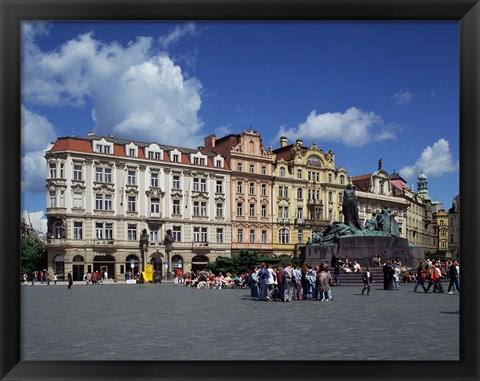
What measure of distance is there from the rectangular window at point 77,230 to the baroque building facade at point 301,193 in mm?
22021

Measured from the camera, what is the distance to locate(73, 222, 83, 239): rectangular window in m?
50.8

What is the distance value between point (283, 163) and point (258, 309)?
5113cm

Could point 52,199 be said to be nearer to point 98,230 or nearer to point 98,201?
point 98,201

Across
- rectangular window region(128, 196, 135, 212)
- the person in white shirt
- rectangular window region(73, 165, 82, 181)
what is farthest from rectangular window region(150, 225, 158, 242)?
the person in white shirt

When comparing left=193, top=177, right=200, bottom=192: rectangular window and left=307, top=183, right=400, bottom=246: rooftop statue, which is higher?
left=193, top=177, right=200, bottom=192: rectangular window

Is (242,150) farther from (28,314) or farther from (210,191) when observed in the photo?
(28,314)

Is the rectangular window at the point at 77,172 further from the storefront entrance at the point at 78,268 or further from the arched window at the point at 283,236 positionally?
the arched window at the point at 283,236

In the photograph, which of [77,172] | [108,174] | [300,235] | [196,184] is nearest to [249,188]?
[196,184]

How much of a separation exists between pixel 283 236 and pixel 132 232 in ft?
60.4

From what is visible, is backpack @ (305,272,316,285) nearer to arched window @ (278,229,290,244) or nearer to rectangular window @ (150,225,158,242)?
rectangular window @ (150,225,158,242)

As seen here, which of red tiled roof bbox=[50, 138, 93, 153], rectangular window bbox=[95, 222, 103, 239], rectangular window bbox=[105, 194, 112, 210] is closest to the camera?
red tiled roof bbox=[50, 138, 93, 153]

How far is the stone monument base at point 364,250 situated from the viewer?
29203mm

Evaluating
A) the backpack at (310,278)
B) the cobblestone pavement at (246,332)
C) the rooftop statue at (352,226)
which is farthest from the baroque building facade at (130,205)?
the cobblestone pavement at (246,332)
